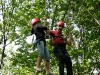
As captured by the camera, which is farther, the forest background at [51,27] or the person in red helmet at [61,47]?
the forest background at [51,27]

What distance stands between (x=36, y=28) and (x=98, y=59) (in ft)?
42.0

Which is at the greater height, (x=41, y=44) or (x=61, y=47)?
(x=41, y=44)

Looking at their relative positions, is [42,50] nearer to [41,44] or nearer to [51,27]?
[41,44]

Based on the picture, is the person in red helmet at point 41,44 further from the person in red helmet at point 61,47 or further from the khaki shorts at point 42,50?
the person in red helmet at point 61,47

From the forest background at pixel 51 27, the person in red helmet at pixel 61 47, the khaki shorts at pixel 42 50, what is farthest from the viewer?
the forest background at pixel 51 27

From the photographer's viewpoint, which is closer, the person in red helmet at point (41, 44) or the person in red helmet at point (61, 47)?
the person in red helmet at point (41, 44)

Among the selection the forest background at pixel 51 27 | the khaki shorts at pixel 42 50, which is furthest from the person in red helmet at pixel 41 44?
the forest background at pixel 51 27

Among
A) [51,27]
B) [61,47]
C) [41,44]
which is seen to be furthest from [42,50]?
[51,27]

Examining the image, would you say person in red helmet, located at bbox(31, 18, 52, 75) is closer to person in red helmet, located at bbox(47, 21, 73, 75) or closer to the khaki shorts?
the khaki shorts

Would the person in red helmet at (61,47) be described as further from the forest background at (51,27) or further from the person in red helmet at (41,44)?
the forest background at (51,27)

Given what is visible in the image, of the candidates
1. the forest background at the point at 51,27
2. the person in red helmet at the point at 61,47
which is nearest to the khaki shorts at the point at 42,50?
the person in red helmet at the point at 61,47

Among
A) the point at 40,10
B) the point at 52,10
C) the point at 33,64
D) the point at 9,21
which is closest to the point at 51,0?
the point at 52,10

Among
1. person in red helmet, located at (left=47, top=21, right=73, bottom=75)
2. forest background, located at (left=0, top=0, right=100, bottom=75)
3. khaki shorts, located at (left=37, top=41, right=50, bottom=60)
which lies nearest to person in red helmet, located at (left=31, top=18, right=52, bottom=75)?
khaki shorts, located at (left=37, top=41, right=50, bottom=60)

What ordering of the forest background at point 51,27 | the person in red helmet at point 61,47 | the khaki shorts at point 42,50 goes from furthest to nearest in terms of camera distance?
the forest background at point 51,27, the person in red helmet at point 61,47, the khaki shorts at point 42,50
